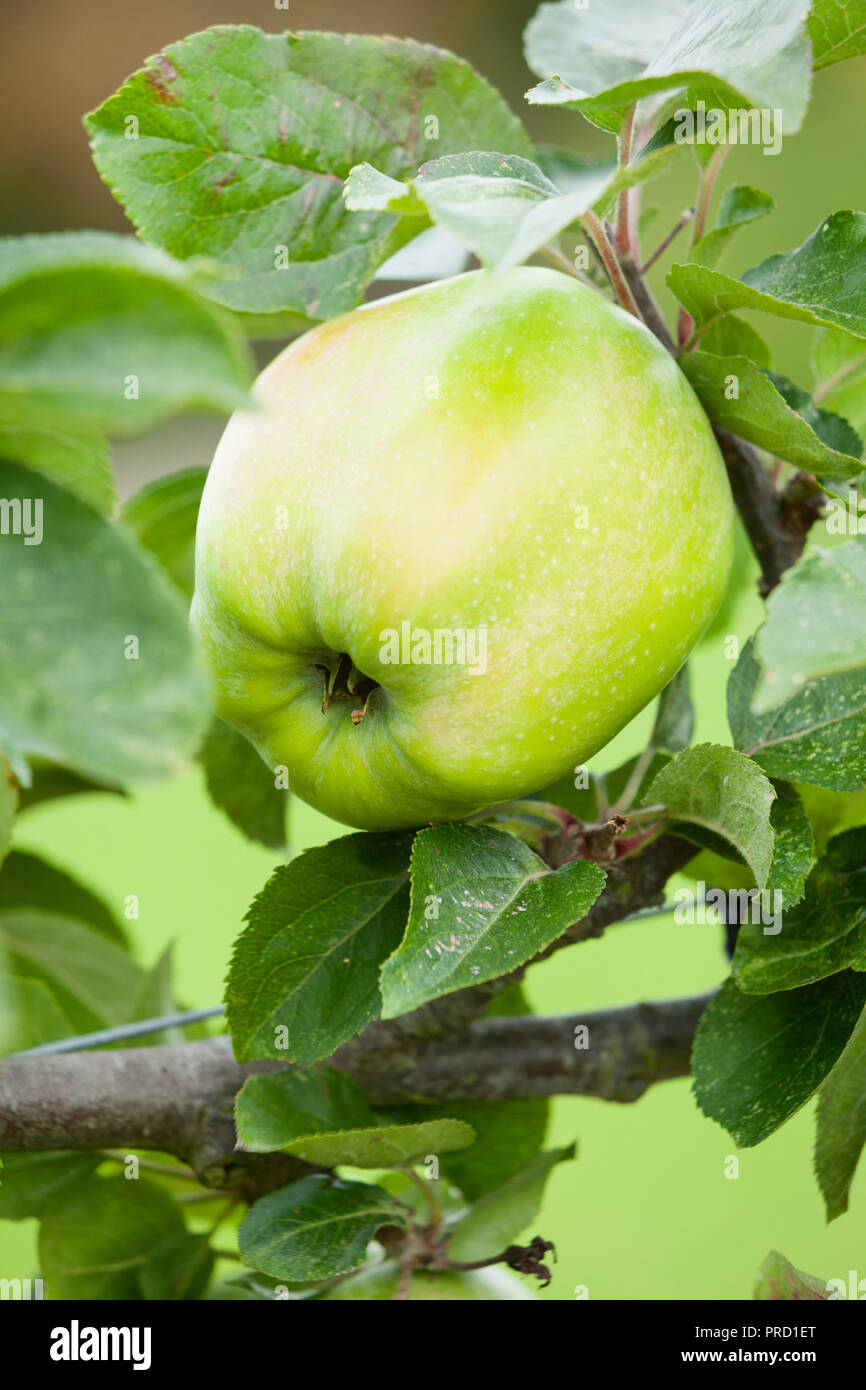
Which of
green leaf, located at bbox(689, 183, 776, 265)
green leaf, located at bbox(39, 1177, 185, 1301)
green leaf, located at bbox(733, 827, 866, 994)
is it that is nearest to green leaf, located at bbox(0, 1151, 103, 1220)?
green leaf, located at bbox(39, 1177, 185, 1301)

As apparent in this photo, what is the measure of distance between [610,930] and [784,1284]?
38 cm

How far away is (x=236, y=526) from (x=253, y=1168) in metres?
0.20

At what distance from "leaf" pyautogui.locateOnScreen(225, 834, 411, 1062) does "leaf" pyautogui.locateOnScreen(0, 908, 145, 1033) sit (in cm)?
19

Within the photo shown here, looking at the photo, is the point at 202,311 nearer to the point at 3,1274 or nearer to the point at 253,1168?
the point at 253,1168

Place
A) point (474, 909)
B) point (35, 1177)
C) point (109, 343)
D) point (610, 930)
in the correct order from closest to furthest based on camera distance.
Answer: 1. point (109, 343)
2. point (474, 909)
3. point (35, 1177)
4. point (610, 930)

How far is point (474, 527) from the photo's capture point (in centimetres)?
26

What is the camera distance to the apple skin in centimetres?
26

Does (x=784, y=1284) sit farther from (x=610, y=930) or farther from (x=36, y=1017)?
(x=610, y=930)

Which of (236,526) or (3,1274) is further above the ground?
(236,526)

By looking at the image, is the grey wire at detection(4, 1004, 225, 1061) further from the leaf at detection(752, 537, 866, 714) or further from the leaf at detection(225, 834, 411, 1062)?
the leaf at detection(752, 537, 866, 714)

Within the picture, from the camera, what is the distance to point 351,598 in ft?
0.88

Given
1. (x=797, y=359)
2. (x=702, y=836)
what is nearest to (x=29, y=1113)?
(x=702, y=836)

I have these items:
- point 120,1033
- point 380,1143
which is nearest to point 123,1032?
point 120,1033

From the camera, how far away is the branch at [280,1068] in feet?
1.09
